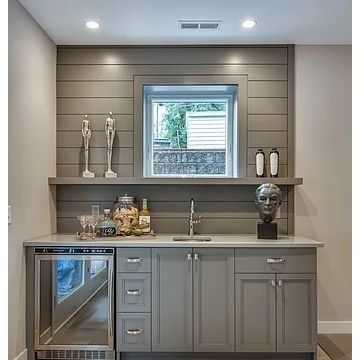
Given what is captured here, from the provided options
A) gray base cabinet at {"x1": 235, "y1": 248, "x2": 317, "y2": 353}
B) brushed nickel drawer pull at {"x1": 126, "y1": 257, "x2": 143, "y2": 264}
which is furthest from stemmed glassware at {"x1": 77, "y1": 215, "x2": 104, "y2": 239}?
gray base cabinet at {"x1": 235, "y1": 248, "x2": 317, "y2": 353}

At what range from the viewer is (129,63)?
378 cm

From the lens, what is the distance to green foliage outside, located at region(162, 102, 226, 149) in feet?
13.2

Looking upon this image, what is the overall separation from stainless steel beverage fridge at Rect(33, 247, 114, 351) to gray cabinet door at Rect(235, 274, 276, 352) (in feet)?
3.28

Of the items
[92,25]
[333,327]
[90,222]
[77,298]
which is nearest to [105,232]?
[90,222]

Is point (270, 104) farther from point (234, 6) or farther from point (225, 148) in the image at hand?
point (234, 6)

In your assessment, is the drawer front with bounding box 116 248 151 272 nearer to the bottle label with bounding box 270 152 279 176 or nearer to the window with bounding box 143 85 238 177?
the window with bounding box 143 85 238 177

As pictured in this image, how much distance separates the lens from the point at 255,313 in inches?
122

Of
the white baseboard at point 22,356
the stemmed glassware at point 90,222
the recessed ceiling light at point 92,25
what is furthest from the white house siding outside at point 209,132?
the white baseboard at point 22,356

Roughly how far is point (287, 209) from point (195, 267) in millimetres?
1156

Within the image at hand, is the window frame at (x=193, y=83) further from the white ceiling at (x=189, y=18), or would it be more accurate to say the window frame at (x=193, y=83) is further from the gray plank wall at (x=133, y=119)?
the white ceiling at (x=189, y=18)

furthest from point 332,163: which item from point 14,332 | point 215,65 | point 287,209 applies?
point 14,332

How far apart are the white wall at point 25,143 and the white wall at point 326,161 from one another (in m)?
2.29

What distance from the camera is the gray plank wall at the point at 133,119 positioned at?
376 centimetres

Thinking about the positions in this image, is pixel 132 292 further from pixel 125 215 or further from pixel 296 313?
pixel 296 313
